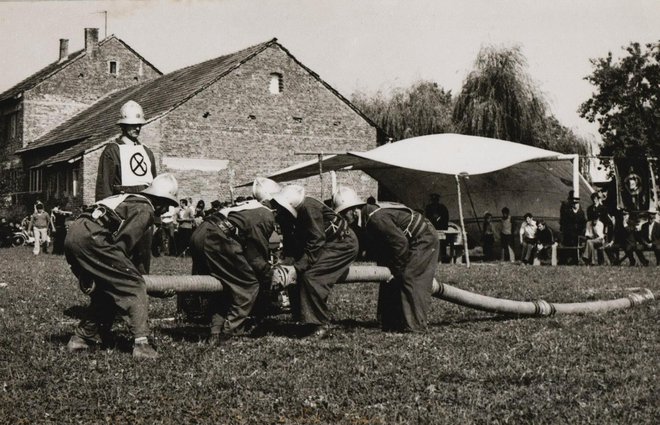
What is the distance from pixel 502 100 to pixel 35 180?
2318 cm

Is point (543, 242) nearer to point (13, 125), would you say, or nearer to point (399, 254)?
point (399, 254)

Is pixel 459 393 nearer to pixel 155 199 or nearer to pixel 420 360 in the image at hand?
pixel 420 360

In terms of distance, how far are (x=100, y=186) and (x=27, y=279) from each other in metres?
7.02

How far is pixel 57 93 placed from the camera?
148ft

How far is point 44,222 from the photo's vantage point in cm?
2767

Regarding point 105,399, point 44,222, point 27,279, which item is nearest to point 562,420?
point 105,399

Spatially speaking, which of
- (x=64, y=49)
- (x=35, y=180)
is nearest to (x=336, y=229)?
(x=35, y=180)

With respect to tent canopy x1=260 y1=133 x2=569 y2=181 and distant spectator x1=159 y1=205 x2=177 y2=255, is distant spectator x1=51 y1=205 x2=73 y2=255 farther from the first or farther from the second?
tent canopy x1=260 y1=133 x2=569 y2=181

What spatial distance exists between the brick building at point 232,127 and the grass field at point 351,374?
24.6 metres

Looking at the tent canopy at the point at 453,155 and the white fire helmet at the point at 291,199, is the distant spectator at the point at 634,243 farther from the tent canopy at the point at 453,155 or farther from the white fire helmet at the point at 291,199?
the white fire helmet at the point at 291,199

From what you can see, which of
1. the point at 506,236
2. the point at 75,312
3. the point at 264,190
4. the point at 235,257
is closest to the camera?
the point at 235,257

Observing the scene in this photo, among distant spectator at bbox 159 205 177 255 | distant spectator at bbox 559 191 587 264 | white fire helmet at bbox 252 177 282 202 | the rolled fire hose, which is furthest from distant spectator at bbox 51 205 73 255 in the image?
the rolled fire hose

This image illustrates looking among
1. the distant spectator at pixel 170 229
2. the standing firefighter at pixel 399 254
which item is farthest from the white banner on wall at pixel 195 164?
the standing firefighter at pixel 399 254

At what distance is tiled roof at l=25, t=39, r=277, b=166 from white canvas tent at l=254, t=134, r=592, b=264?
1112 cm
